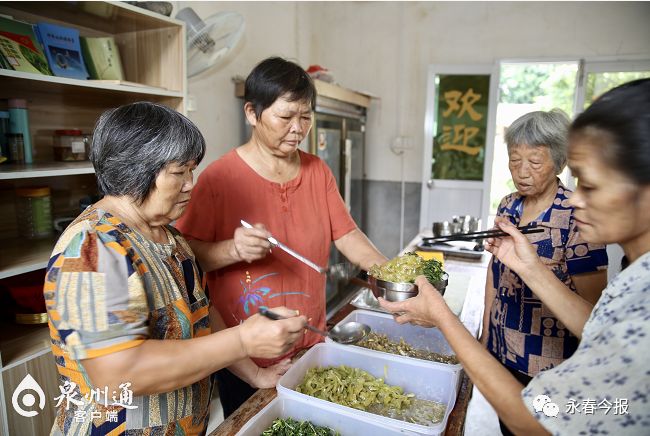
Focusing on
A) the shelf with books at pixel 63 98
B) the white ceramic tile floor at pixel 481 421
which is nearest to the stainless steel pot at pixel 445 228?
the white ceramic tile floor at pixel 481 421

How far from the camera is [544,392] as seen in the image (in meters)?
0.80

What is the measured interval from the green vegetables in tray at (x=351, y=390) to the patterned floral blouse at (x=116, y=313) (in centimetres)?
34

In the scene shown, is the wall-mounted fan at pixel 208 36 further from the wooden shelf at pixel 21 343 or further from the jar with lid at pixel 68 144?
the wooden shelf at pixel 21 343

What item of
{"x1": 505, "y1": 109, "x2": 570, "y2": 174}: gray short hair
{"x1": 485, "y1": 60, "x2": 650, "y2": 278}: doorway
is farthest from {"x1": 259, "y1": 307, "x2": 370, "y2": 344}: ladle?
{"x1": 485, "y1": 60, "x2": 650, "y2": 278}: doorway

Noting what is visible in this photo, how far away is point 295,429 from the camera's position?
119cm

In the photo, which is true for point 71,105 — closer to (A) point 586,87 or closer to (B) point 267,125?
(B) point 267,125

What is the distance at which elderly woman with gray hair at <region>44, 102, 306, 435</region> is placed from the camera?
2.88 ft

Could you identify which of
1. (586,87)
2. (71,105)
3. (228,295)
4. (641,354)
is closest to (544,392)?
(641,354)

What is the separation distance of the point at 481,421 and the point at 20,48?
3352 mm

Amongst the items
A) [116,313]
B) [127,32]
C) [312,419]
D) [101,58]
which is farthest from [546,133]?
[127,32]

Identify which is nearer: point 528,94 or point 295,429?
point 295,429

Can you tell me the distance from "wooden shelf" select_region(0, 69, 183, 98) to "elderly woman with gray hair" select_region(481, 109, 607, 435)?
5.80ft

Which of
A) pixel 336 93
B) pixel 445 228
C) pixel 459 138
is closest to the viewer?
pixel 445 228

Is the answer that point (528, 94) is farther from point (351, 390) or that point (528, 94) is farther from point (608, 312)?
point (608, 312)
